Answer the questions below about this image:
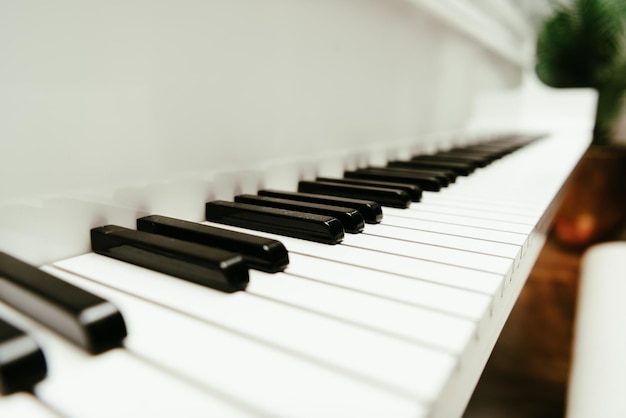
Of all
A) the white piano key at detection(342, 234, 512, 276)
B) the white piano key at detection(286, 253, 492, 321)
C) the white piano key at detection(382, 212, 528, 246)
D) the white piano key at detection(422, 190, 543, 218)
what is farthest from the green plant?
the white piano key at detection(286, 253, 492, 321)

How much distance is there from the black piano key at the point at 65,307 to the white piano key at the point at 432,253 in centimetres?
31

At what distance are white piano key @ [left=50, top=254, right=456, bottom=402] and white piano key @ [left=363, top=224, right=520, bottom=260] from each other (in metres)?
0.25

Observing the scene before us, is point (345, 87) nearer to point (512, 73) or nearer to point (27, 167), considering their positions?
point (27, 167)

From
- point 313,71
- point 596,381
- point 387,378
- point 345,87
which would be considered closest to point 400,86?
point 345,87

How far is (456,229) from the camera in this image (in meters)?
0.66

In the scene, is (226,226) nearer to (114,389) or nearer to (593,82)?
(114,389)

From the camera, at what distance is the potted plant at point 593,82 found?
3039 millimetres

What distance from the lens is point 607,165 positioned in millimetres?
3016

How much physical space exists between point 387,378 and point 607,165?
10.7 feet

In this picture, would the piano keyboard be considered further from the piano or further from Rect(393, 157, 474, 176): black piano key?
Rect(393, 157, 474, 176): black piano key

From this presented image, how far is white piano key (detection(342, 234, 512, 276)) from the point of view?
50 centimetres

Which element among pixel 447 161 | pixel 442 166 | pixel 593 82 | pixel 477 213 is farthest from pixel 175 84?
pixel 593 82

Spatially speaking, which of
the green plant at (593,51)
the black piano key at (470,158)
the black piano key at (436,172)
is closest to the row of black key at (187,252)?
the black piano key at (436,172)

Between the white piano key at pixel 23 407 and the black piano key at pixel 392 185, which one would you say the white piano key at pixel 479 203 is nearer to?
the black piano key at pixel 392 185
